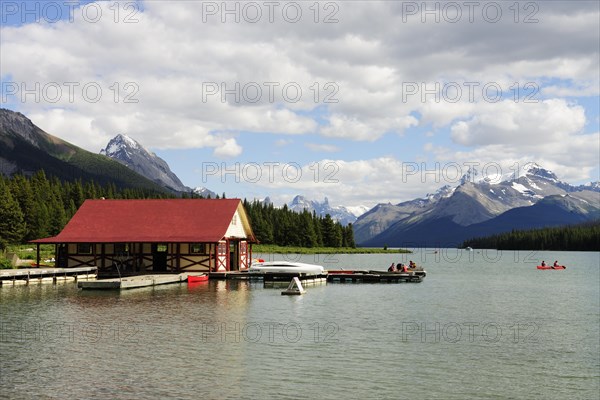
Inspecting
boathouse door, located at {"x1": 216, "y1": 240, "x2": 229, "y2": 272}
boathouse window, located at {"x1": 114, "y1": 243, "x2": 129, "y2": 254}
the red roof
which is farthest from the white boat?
boathouse window, located at {"x1": 114, "y1": 243, "x2": 129, "y2": 254}

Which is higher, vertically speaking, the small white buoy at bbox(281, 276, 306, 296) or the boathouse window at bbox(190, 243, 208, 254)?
the boathouse window at bbox(190, 243, 208, 254)

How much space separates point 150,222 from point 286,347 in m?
45.4

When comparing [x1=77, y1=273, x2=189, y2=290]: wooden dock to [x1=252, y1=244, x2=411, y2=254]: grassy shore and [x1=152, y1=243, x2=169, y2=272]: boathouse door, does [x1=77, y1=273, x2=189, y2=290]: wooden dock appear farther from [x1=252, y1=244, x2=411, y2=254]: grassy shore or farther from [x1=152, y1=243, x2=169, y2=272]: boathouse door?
[x1=252, y1=244, x2=411, y2=254]: grassy shore

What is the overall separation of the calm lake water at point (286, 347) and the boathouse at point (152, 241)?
16.4m

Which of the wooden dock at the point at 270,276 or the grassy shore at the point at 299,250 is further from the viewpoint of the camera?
the grassy shore at the point at 299,250

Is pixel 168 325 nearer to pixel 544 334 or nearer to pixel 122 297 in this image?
pixel 122 297

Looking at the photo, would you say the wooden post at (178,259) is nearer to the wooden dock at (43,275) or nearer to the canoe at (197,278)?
the canoe at (197,278)

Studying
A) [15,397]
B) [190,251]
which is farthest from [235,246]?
[15,397]

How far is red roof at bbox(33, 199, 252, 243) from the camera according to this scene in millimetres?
67625

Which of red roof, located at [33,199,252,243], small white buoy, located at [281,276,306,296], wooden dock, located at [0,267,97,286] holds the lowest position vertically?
small white buoy, located at [281,276,306,296]

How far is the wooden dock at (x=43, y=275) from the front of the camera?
57.2 meters

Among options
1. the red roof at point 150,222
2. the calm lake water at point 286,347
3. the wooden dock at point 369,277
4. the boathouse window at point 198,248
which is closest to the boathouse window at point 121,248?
the red roof at point 150,222

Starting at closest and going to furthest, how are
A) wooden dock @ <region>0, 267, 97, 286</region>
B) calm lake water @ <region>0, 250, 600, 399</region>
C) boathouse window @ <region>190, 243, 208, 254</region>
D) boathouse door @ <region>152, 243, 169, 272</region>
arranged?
calm lake water @ <region>0, 250, 600, 399</region>, wooden dock @ <region>0, 267, 97, 286</region>, boathouse door @ <region>152, 243, 169, 272</region>, boathouse window @ <region>190, 243, 208, 254</region>

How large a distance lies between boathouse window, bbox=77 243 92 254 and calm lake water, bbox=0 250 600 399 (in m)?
18.1
